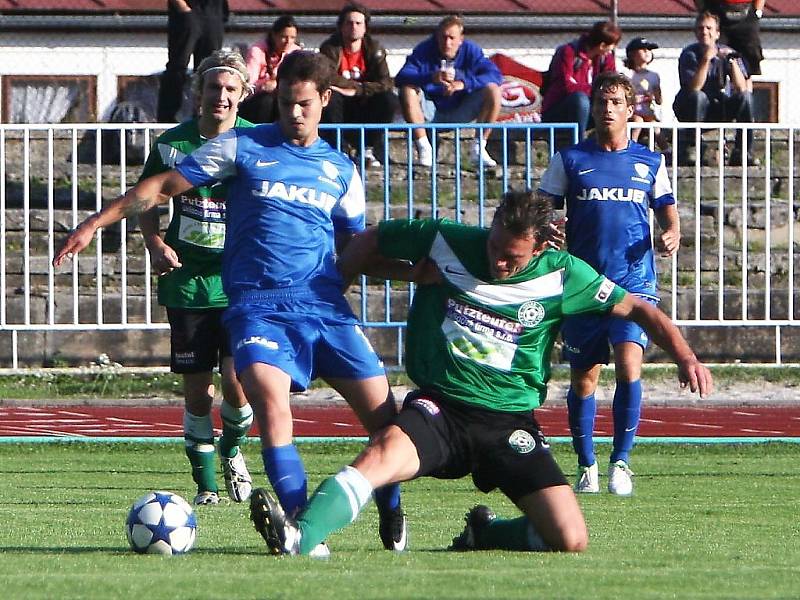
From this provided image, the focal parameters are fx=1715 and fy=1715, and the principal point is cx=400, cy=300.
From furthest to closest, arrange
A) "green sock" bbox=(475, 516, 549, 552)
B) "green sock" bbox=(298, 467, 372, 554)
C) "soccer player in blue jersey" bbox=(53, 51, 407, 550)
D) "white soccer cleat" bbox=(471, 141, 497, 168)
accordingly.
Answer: "white soccer cleat" bbox=(471, 141, 497, 168)
"green sock" bbox=(475, 516, 549, 552)
"soccer player in blue jersey" bbox=(53, 51, 407, 550)
"green sock" bbox=(298, 467, 372, 554)

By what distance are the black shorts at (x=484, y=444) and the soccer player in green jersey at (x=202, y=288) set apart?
2.18 meters

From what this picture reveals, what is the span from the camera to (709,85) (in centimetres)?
1806

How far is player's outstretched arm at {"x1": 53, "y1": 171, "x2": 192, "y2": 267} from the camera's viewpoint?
6.38 meters

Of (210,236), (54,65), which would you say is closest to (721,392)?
(210,236)

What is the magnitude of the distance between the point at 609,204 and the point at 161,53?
587 inches

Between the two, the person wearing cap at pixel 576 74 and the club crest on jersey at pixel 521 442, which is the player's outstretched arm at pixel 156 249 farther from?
the person wearing cap at pixel 576 74

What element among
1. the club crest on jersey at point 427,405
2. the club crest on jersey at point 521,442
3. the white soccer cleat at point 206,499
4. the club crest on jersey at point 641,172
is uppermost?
the club crest on jersey at point 641,172

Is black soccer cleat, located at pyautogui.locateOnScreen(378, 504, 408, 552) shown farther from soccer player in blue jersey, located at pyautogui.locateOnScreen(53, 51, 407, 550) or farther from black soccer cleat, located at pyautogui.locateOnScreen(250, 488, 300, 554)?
black soccer cleat, located at pyautogui.locateOnScreen(250, 488, 300, 554)

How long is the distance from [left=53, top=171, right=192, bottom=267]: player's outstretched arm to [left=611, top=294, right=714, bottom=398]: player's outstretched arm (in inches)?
72.3

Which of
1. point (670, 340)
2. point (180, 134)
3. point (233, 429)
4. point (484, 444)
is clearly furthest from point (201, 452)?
point (670, 340)

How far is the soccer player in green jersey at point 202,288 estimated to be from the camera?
851 cm

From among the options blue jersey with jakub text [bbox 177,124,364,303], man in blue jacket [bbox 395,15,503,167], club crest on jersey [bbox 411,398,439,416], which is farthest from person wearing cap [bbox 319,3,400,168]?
club crest on jersey [bbox 411,398,439,416]

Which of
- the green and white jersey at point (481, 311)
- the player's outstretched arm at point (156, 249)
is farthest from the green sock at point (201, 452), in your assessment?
the green and white jersey at point (481, 311)

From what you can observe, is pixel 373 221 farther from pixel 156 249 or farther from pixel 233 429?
pixel 156 249
